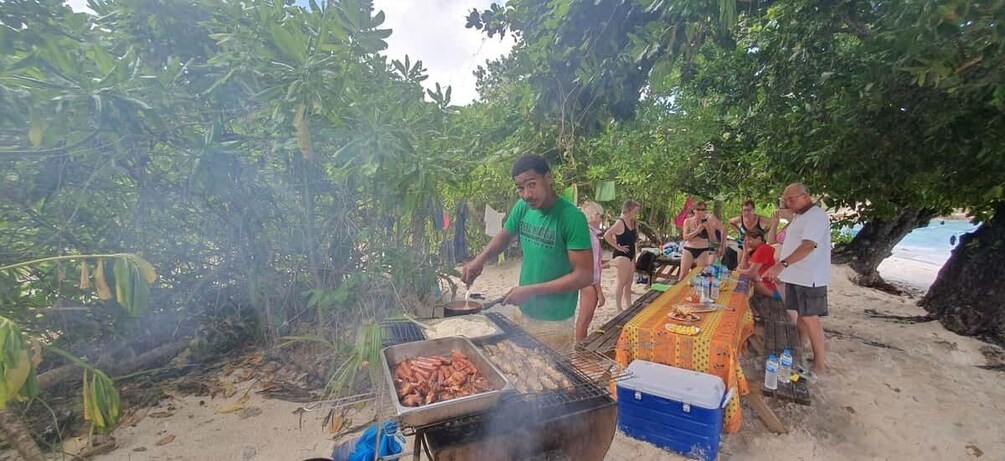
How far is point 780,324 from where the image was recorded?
14.5 feet

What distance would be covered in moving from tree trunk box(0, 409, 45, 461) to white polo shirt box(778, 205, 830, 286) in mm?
6001

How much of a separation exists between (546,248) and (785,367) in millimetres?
2636

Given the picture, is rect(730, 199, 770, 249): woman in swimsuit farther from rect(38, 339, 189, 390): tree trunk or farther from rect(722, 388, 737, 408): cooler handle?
rect(38, 339, 189, 390): tree trunk

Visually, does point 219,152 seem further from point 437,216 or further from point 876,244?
point 876,244

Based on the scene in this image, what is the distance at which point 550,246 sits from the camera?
276 centimetres

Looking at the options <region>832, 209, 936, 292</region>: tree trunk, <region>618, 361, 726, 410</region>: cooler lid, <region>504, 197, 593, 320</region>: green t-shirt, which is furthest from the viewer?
<region>832, 209, 936, 292</region>: tree trunk

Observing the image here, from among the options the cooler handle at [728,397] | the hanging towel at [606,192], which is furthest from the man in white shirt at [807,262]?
the hanging towel at [606,192]

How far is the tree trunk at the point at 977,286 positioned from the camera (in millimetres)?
5293

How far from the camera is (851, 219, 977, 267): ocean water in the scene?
17622mm

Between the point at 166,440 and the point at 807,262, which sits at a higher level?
the point at 807,262

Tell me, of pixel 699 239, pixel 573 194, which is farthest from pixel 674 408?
pixel 699 239

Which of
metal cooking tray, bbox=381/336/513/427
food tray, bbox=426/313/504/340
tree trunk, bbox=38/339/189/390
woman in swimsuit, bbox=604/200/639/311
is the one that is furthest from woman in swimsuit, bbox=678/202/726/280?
tree trunk, bbox=38/339/189/390

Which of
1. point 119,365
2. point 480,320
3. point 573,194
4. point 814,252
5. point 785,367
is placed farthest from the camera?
point 573,194

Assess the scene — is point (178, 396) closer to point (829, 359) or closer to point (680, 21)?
point (680, 21)
